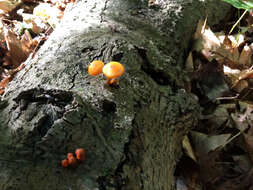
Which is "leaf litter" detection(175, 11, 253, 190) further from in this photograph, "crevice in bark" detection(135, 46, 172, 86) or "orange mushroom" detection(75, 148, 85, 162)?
"orange mushroom" detection(75, 148, 85, 162)

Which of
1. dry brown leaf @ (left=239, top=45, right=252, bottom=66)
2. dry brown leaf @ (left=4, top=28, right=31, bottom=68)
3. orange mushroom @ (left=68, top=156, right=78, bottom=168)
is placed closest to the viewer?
orange mushroom @ (left=68, top=156, right=78, bottom=168)

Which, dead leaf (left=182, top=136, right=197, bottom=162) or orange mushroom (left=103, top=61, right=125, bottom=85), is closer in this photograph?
orange mushroom (left=103, top=61, right=125, bottom=85)

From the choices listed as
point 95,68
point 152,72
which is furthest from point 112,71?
point 152,72

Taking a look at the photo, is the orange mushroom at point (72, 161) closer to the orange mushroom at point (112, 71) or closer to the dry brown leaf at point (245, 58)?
the orange mushroom at point (112, 71)

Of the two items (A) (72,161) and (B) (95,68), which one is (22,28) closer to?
(B) (95,68)

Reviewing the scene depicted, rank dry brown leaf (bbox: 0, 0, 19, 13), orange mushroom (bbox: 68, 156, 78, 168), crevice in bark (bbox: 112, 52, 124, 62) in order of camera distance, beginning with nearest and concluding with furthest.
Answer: orange mushroom (bbox: 68, 156, 78, 168) < crevice in bark (bbox: 112, 52, 124, 62) < dry brown leaf (bbox: 0, 0, 19, 13)

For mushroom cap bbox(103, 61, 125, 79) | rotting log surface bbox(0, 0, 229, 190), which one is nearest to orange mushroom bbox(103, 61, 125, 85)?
mushroom cap bbox(103, 61, 125, 79)

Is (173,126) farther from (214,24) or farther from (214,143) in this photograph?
(214,24)
